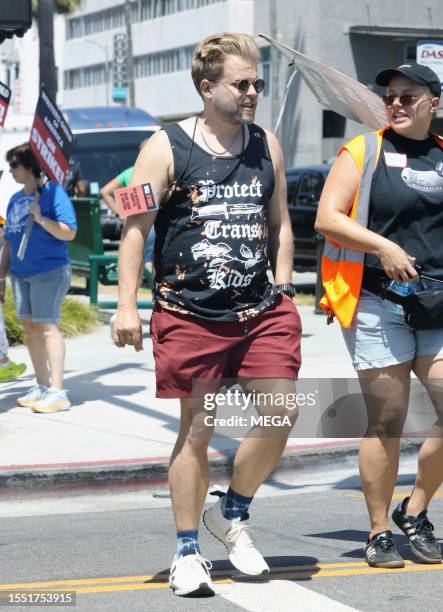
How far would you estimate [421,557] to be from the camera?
18.4 feet

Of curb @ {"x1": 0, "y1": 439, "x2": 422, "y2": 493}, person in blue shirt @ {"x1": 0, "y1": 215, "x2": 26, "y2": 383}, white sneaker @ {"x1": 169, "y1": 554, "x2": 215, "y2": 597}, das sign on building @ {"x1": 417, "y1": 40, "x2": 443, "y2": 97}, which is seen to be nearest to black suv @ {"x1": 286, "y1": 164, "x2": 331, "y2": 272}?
das sign on building @ {"x1": 417, "y1": 40, "x2": 443, "y2": 97}

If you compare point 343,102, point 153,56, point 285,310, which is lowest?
point 153,56

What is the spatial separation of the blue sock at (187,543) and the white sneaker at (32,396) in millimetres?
4706

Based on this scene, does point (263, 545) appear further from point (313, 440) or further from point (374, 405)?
point (313, 440)

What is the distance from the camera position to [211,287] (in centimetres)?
522

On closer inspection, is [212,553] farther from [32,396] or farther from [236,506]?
[32,396]

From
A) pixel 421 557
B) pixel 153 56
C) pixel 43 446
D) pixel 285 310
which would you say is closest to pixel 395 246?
pixel 285 310

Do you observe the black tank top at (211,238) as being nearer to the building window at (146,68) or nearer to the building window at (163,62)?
the building window at (146,68)

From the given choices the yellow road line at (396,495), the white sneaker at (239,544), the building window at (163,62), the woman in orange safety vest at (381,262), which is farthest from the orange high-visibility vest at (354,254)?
the building window at (163,62)

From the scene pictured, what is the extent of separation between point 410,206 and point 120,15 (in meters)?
69.5

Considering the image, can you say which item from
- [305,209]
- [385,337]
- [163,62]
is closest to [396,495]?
[385,337]

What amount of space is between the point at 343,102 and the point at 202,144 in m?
1.67

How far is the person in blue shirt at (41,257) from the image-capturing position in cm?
941

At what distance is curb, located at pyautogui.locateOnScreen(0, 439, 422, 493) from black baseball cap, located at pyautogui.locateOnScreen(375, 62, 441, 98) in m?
3.12
